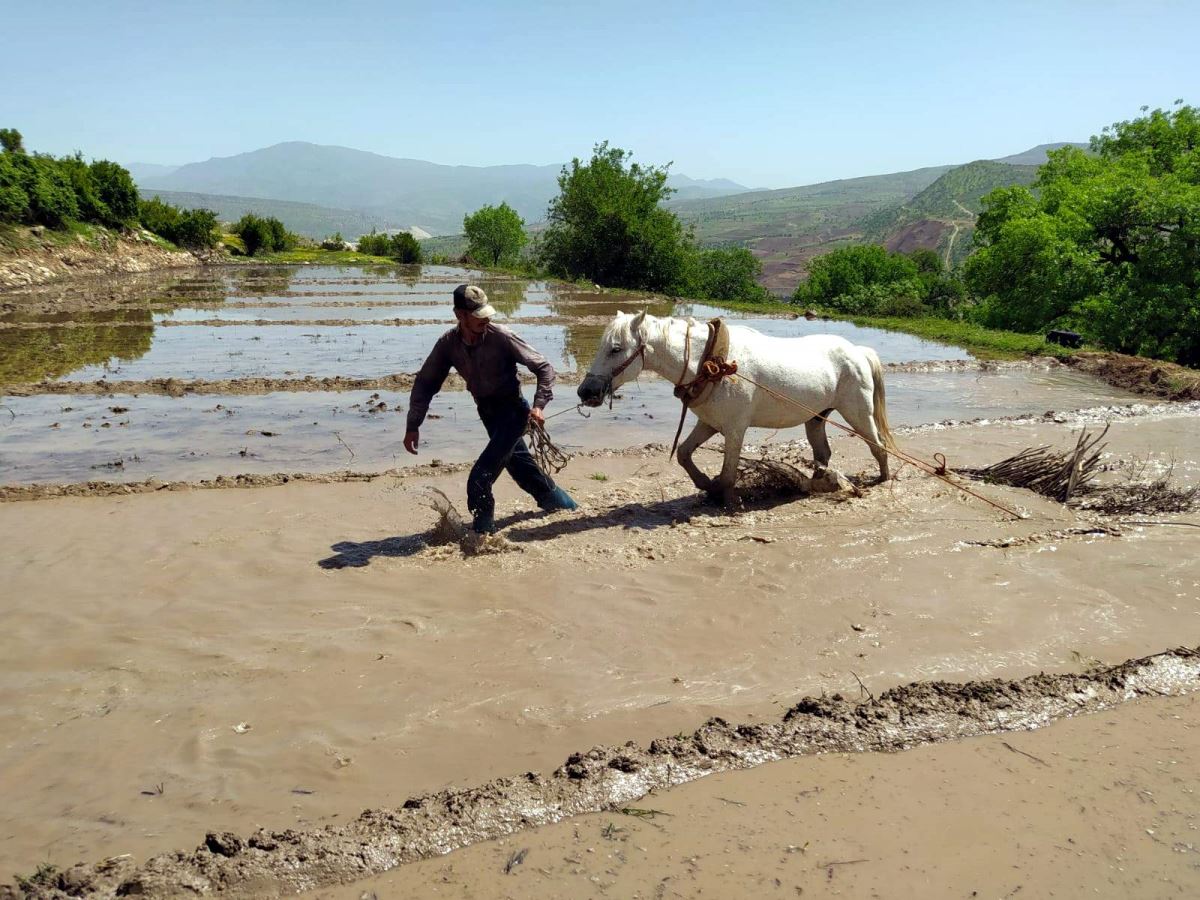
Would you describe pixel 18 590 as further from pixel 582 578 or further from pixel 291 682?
pixel 582 578

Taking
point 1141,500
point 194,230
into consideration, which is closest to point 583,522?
point 1141,500

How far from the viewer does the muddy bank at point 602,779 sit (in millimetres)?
2969

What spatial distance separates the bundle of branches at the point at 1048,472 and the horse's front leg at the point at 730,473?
2.71 m

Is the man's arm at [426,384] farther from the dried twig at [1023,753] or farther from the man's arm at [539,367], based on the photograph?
the dried twig at [1023,753]

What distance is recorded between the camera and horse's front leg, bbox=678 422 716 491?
7.16 metres

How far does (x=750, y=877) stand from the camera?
118 inches

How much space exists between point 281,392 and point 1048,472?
10.9m

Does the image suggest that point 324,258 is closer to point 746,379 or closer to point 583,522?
point 583,522

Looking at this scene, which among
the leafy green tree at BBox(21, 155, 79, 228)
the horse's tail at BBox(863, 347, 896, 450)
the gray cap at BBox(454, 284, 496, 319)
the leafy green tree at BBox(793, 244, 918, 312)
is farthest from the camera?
the leafy green tree at BBox(793, 244, 918, 312)

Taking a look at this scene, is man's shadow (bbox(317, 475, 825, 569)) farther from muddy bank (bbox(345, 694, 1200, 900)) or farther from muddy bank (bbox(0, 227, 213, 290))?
muddy bank (bbox(0, 227, 213, 290))

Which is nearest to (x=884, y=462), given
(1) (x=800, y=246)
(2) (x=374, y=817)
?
(2) (x=374, y=817)

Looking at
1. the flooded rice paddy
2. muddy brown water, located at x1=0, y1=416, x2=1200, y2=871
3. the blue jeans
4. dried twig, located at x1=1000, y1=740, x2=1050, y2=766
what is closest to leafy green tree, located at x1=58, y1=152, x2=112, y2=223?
the flooded rice paddy

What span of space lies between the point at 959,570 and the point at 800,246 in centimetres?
15695

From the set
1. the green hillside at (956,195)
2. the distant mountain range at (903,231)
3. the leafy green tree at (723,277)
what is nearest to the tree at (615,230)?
the leafy green tree at (723,277)
